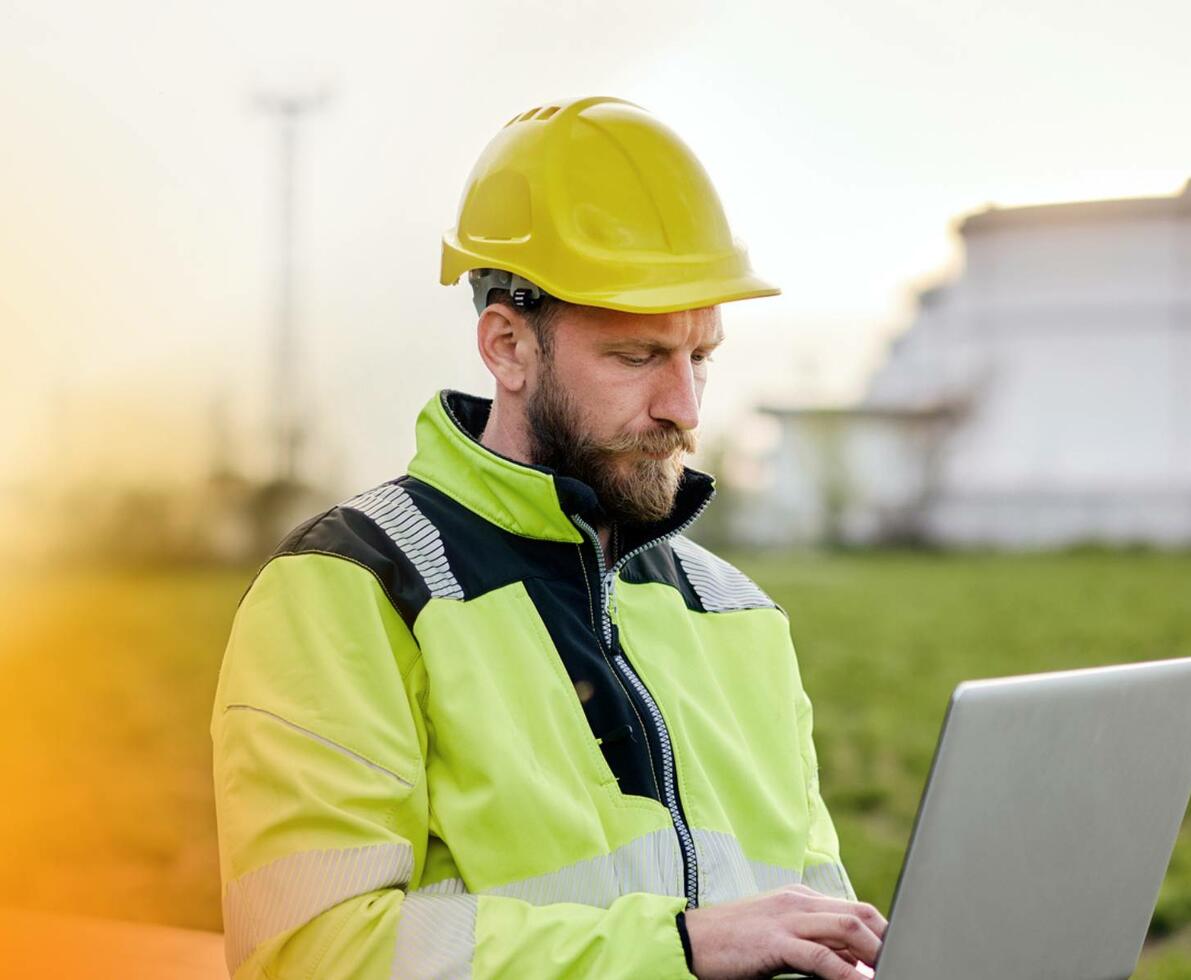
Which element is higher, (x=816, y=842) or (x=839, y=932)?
(x=839, y=932)

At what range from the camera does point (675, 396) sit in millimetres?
1552

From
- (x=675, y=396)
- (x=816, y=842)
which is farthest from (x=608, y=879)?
(x=675, y=396)

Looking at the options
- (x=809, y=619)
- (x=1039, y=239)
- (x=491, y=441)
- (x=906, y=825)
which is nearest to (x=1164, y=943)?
(x=906, y=825)

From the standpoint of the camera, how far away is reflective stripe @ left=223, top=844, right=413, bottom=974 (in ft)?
4.18

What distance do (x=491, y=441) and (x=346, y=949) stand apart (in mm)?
591

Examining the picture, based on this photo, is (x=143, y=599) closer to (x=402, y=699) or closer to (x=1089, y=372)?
(x=1089, y=372)

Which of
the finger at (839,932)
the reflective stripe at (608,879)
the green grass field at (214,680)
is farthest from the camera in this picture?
the green grass field at (214,680)

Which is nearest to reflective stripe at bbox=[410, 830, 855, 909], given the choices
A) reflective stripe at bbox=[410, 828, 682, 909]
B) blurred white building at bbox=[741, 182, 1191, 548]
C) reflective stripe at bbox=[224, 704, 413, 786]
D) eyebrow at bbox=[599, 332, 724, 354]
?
reflective stripe at bbox=[410, 828, 682, 909]

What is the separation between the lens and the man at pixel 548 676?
4.20ft

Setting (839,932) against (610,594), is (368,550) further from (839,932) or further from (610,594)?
(839,932)

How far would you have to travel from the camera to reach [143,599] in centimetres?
600

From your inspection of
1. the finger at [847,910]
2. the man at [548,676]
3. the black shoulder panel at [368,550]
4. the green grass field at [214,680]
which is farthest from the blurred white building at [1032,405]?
the finger at [847,910]

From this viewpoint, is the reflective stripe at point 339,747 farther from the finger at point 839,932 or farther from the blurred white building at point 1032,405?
the blurred white building at point 1032,405

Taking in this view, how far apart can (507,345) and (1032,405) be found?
5979mm
